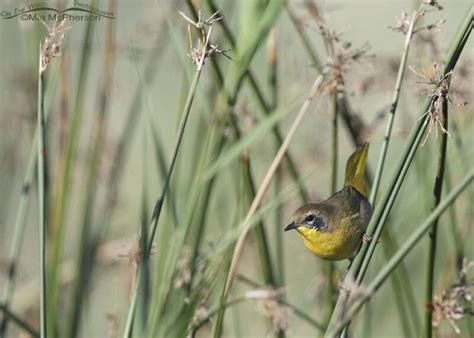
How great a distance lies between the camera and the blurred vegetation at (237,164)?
1.07 metres

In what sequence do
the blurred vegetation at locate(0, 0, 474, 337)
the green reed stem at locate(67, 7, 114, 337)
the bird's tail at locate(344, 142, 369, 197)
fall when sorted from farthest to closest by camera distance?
the green reed stem at locate(67, 7, 114, 337)
the bird's tail at locate(344, 142, 369, 197)
the blurred vegetation at locate(0, 0, 474, 337)

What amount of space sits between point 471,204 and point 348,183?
58 centimetres

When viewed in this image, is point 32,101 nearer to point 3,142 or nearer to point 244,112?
point 3,142

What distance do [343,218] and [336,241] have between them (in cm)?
4

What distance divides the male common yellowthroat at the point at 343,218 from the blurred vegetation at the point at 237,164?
0.18 feet

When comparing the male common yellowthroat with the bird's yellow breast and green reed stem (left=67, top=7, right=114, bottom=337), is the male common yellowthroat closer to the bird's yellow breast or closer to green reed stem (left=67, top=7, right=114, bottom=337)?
the bird's yellow breast

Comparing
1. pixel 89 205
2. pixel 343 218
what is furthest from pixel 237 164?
pixel 343 218

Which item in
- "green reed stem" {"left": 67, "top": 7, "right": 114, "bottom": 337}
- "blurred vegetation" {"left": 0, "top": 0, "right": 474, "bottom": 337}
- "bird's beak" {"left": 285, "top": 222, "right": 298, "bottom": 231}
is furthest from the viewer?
"green reed stem" {"left": 67, "top": 7, "right": 114, "bottom": 337}

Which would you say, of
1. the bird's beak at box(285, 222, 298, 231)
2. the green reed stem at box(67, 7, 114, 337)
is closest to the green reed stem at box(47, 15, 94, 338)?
the green reed stem at box(67, 7, 114, 337)

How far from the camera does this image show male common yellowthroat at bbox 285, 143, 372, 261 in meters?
1.34

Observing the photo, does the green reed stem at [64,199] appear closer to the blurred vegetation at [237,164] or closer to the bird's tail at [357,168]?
the blurred vegetation at [237,164]

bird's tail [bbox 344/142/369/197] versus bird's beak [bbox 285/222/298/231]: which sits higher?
bird's tail [bbox 344/142/369/197]

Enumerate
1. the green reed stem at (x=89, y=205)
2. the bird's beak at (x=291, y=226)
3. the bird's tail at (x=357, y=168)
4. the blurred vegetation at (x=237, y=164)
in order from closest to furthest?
1. the blurred vegetation at (x=237, y=164)
2. the bird's tail at (x=357, y=168)
3. the bird's beak at (x=291, y=226)
4. the green reed stem at (x=89, y=205)

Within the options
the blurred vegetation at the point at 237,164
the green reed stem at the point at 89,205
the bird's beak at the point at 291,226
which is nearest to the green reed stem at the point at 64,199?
the blurred vegetation at the point at 237,164
